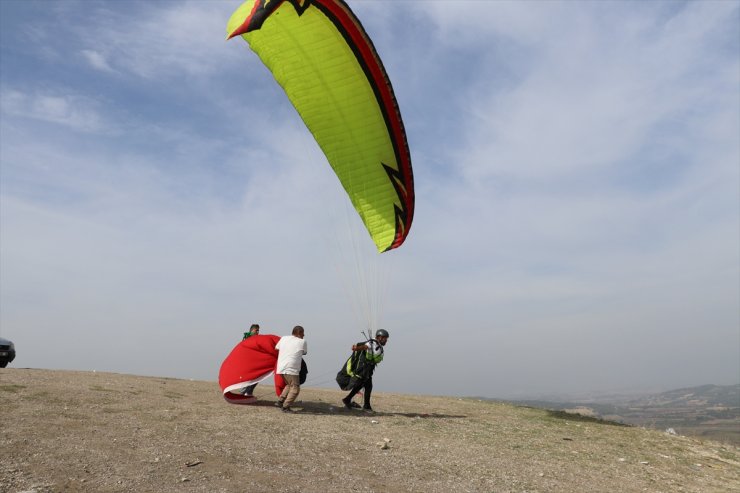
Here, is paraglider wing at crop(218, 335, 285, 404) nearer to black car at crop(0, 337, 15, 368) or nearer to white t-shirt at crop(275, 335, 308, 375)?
white t-shirt at crop(275, 335, 308, 375)

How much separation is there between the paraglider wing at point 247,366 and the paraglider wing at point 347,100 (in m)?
4.09

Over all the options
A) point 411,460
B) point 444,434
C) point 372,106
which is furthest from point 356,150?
point 411,460

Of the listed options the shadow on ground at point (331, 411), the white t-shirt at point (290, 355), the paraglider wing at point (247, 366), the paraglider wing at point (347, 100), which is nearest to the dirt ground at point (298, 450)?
the shadow on ground at point (331, 411)

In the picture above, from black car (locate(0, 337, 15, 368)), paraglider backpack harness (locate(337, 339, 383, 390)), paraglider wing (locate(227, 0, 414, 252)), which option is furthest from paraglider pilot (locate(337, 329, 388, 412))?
black car (locate(0, 337, 15, 368))

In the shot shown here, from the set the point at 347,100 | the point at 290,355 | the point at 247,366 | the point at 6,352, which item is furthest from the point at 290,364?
the point at 6,352

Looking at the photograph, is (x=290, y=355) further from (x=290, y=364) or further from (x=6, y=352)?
(x=6, y=352)

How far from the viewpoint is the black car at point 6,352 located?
1573 cm

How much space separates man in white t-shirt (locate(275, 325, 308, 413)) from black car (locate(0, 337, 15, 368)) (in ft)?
34.1

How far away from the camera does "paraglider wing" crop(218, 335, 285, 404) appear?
10.8m

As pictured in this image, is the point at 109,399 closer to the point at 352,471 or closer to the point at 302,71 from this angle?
the point at 352,471

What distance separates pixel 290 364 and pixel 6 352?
10849 mm

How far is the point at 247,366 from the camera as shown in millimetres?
10953

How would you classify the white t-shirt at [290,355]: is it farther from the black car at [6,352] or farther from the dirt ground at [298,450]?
the black car at [6,352]

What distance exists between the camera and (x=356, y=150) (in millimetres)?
12883
